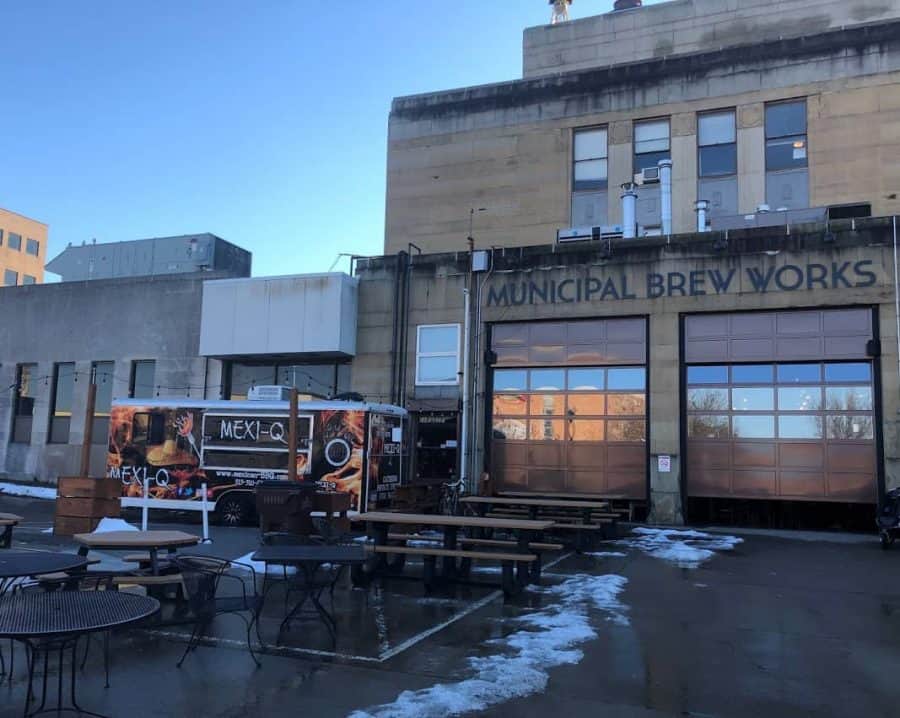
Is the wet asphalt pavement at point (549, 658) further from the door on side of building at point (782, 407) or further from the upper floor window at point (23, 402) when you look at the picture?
the upper floor window at point (23, 402)

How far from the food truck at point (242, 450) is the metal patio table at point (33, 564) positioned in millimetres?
9338

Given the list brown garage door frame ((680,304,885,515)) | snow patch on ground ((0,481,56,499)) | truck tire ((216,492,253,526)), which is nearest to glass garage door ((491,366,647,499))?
brown garage door frame ((680,304,885,515))

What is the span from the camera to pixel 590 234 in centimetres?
2058

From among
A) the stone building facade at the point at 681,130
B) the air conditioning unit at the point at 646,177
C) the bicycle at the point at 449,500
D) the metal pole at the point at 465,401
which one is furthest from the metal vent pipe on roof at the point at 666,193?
the bicycle at the point at 449,500

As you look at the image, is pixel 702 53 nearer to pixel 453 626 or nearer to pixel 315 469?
pixel 315 469

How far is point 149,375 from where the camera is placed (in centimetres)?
2442

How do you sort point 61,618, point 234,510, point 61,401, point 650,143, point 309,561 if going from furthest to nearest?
point 61,401 → point 650,143 → point 234,510 → point 309,561 → point 61,618

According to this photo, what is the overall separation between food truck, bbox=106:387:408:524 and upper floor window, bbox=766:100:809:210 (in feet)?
41.7

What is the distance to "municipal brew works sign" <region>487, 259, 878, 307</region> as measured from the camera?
1722cm

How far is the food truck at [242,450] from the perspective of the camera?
16.2 m

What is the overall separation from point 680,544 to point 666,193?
10711 mm

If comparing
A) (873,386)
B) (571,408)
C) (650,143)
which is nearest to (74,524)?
(571,408)

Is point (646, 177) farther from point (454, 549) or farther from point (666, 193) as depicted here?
point (454, 549)

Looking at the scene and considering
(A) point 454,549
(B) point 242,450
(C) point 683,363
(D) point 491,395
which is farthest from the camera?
(D) point 491,395
